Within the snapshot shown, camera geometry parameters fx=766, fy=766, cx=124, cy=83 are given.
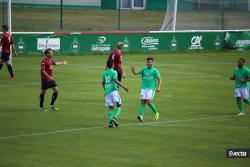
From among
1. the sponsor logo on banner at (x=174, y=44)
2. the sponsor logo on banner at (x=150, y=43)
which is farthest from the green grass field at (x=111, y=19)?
the sponsor logo on banner at (x=150, y=43)

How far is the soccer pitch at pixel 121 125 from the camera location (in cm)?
1881

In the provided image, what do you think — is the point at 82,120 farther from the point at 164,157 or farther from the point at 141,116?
the point at 164,157

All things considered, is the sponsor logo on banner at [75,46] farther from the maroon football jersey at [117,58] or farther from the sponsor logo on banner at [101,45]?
the maroon football jersey at [117,58]

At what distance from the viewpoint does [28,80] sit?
34.5m

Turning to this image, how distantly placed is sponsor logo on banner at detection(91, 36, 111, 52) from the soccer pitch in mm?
7023

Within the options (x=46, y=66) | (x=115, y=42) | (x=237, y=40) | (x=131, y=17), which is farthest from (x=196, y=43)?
(x=46, y=66)

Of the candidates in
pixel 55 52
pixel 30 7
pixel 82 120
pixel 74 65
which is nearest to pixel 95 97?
pixel 82 120

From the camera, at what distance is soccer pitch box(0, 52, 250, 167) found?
61.7 ft

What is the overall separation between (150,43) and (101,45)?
3.50 m

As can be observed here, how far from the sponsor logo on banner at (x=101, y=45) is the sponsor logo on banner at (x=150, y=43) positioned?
8.09ft

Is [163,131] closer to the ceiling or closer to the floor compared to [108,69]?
closer to the floor

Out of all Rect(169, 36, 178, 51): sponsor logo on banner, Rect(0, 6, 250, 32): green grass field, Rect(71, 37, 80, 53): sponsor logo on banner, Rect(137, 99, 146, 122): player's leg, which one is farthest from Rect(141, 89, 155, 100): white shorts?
Rect(0, 6, 250, 32): green grass field

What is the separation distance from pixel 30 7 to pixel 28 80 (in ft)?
105

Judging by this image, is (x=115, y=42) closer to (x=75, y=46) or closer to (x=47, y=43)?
(x=75, y=46)
